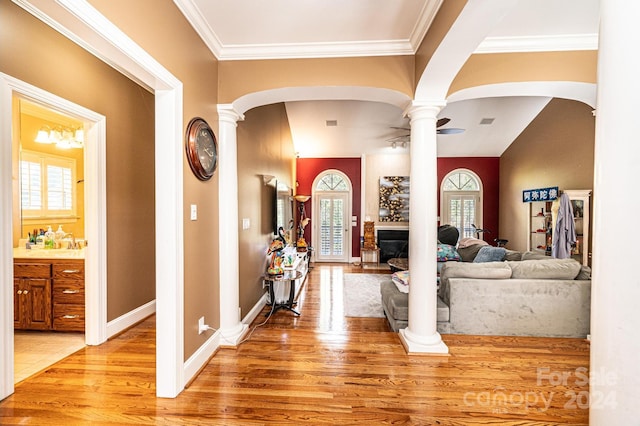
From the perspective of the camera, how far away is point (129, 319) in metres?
3.26

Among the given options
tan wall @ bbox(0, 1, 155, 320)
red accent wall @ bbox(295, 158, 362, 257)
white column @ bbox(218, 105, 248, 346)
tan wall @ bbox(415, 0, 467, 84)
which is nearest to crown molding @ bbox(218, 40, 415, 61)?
tan wall @ bbox(415, 0, 467, 84)

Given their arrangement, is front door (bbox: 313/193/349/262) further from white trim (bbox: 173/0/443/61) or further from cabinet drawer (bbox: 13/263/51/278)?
cabinet drawer (bbox: 13/263/51/278)

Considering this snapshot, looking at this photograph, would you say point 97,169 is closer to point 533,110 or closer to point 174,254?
point 174,254

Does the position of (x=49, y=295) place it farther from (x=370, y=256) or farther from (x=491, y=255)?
(x=370, y=256)

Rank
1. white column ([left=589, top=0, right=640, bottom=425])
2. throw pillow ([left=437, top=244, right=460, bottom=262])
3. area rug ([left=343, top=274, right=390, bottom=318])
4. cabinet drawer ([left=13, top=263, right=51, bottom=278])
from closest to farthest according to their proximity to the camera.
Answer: white column ([left=589, top=0, right=640, bottom=425]) < cabinet drawer ([left=13, top=263, right=51, bottom=278]) < area rug ([left=343, top=274, right=390, bottom=318]) < throw pillow ([left=437, top=244, right=460, bottom=262])

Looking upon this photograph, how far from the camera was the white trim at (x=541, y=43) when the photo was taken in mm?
2475

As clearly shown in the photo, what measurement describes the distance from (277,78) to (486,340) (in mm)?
3378

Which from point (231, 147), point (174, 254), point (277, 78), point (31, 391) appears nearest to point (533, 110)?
point (277, 78)

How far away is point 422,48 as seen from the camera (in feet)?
7.76

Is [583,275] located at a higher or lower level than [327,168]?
lower

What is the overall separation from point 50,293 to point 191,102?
101 inches

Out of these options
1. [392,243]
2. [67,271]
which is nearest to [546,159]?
[392,243]

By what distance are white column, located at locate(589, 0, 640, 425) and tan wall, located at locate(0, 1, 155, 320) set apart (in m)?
3.41

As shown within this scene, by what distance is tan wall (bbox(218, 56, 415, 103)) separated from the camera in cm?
263
